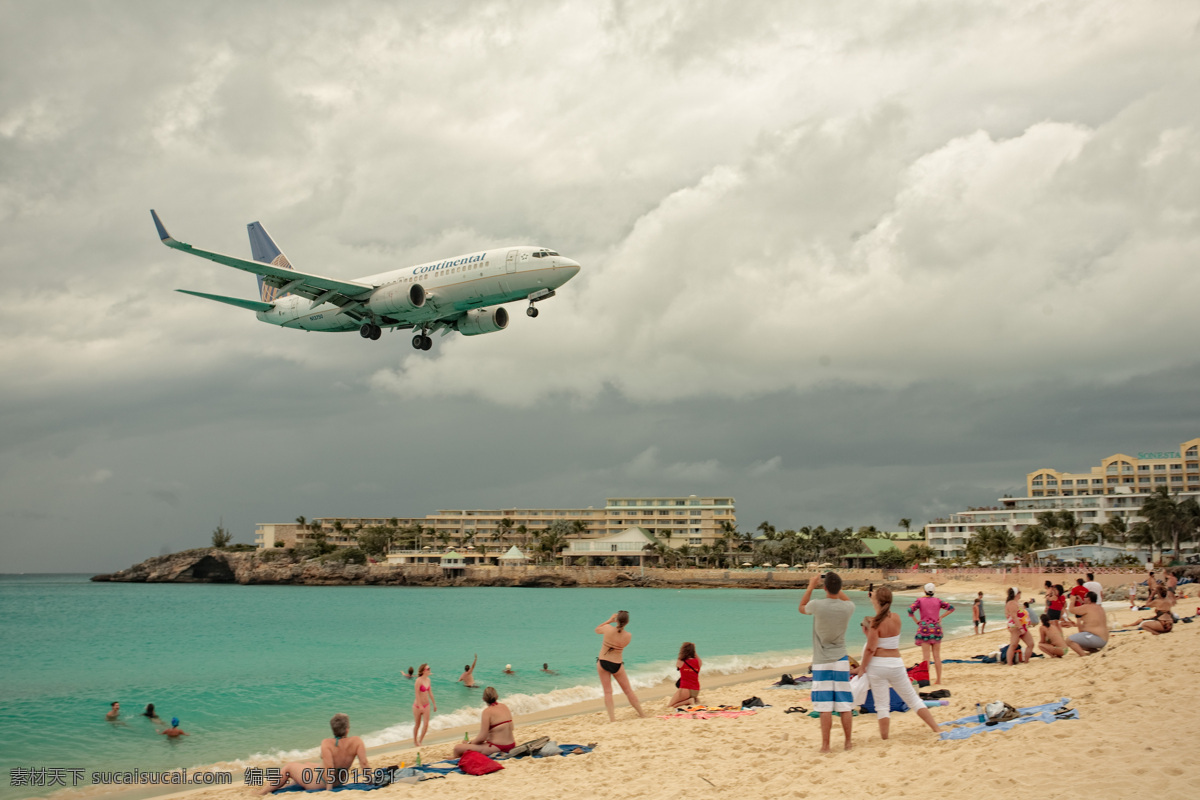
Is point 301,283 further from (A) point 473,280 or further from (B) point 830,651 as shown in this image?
(B) point 830,651

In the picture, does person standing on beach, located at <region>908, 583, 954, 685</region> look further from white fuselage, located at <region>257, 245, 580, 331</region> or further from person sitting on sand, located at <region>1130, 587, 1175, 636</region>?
white fuselage, located at <region>257, 245, 580, 331</region>

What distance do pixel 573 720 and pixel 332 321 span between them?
792 inches

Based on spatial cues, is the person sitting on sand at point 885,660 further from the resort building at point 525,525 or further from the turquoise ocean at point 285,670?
the resort building at point 525,525

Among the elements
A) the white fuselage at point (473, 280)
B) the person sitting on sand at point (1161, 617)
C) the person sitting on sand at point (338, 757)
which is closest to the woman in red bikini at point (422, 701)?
the person sitting on sand at point (338, 757)

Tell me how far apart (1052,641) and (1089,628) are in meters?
1.05

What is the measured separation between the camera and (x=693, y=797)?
25.2 feet

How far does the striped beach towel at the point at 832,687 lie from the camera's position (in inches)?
315

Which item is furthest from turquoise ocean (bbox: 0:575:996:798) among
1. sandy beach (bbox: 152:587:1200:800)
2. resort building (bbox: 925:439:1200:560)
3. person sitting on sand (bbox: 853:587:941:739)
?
resort building (bbox: 925:439:1200:560)

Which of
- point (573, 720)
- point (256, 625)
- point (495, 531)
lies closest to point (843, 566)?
point (495, 531)

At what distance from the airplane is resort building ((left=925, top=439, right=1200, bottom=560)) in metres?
105

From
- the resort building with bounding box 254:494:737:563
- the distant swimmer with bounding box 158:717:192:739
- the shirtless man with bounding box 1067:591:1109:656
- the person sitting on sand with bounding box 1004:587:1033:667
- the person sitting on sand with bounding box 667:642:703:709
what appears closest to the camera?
the person sitting on sand with bounding box 667:642:703:709

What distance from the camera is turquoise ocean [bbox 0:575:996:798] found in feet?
55.0

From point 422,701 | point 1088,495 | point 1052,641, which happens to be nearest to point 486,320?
point 422,701

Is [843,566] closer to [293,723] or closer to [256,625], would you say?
[256,625]
